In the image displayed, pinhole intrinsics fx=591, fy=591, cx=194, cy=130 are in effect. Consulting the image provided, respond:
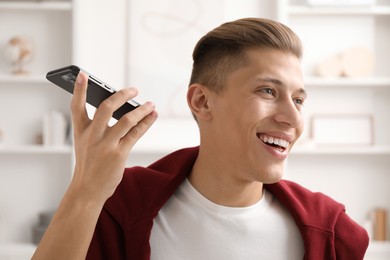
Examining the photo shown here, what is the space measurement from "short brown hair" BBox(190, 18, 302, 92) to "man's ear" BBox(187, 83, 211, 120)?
2 cm

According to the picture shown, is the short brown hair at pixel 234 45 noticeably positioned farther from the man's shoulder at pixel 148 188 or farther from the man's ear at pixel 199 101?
the man's shoulder at pixel 148 188

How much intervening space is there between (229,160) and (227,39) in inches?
13.4

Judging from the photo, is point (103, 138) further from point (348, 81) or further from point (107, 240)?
point (348, 81)

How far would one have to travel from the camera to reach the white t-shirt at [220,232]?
146cm

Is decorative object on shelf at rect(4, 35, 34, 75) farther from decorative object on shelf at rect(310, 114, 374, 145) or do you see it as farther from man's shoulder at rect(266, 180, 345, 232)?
man's shoulder at rect(266, 180, 345, 232)

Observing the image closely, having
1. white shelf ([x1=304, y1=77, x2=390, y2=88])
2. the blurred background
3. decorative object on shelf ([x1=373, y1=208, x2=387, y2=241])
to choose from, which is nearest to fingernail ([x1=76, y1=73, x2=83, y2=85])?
the blurred background

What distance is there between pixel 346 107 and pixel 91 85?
2.98 meters

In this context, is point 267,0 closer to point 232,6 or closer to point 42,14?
point 232,6

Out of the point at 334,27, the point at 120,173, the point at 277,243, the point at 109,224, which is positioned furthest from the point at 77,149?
the point at 334,27

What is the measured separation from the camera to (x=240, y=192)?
154cm

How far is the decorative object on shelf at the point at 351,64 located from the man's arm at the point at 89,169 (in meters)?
2.75

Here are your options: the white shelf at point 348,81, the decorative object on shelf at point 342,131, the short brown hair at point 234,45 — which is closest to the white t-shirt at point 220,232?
the short brown hair at point 234,45

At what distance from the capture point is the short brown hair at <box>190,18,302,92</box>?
1.54 metres

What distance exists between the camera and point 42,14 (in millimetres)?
3908
